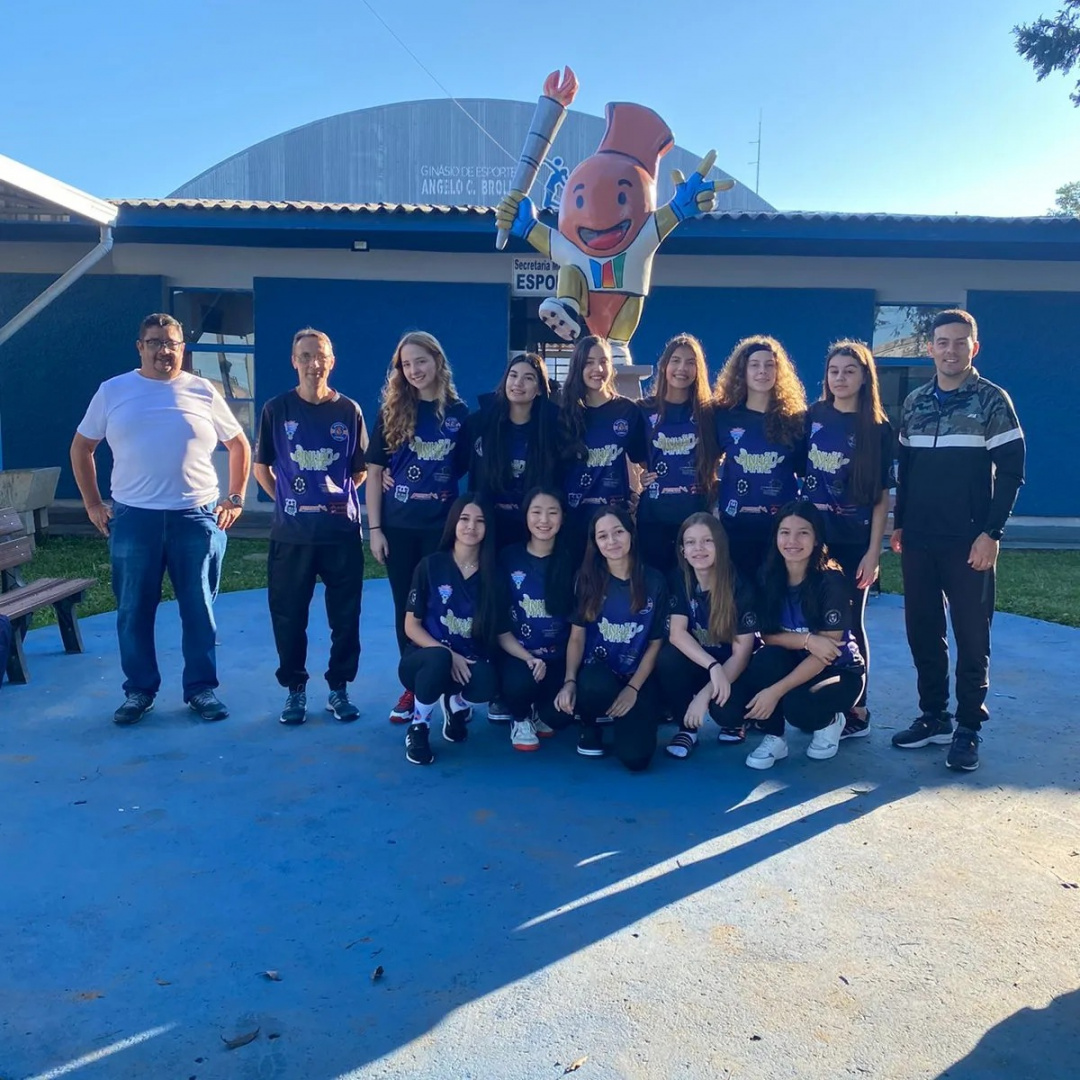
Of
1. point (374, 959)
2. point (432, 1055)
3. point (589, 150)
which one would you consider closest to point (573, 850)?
point (374, 959)

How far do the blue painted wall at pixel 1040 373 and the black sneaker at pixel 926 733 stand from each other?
7065 mm

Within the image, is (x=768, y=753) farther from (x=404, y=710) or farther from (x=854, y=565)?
(x=404, y=710)

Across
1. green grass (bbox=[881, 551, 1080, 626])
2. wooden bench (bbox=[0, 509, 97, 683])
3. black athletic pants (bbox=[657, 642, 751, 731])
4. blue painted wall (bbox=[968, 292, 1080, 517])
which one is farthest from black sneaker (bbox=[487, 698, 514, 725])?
blue painted wall (bbox=[968, 292, 1080, 517])

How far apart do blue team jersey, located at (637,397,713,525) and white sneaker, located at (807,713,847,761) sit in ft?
3.08

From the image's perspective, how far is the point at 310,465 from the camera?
12.1ft

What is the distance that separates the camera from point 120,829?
2.80 metres

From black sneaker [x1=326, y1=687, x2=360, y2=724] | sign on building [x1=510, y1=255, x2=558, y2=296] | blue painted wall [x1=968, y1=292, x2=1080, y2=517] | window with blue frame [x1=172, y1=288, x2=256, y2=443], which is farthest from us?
window with blue frame [x1=172, y1=288, x2=256, y2=443]

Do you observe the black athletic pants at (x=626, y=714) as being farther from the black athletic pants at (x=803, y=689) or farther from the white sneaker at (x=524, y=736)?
the black athletic pants at (x=803, y=689)

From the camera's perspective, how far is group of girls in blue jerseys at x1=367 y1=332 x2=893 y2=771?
133 inches

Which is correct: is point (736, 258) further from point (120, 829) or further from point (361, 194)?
point (361, 194)

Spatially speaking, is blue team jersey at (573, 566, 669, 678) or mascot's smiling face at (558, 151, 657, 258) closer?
blue team jersey at (573, 566, 669, 678)

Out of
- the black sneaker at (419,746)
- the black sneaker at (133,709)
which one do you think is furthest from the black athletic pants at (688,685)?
the black sneaker at (133,709)

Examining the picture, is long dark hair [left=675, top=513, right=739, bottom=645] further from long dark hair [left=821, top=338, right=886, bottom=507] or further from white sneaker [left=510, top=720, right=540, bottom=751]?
white sneaker [left=510, top=720, right=540, bottom=751]

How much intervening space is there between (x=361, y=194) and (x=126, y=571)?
18729mm
